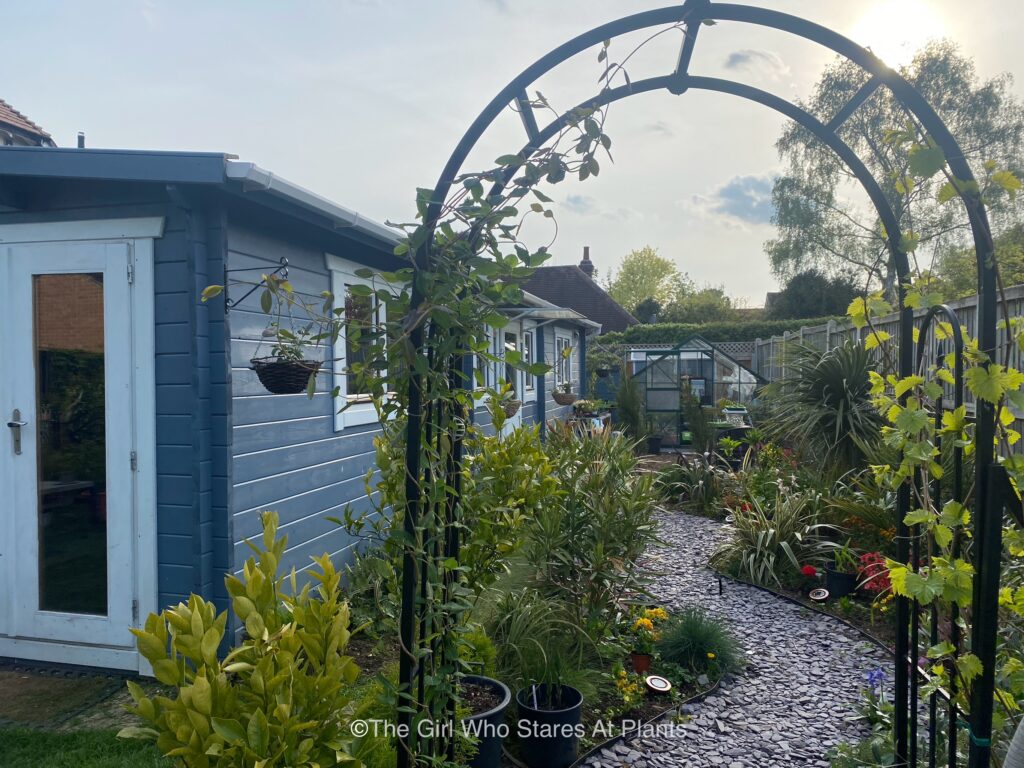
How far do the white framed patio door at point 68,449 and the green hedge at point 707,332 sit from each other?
60.2ft

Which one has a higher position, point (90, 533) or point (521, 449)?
point (521, 449)

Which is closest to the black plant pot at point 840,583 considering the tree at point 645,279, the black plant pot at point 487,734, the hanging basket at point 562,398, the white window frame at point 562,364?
the black plant pot at point 487,734

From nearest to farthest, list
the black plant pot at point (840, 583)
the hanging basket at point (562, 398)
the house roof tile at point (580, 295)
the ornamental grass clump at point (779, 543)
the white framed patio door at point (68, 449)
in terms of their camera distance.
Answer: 1. the white framed patio door at point (68, 449)
2. the black plant pot at point (840, 583)
3. the ornamental grass clump at point (779, 543)
4. the hanging basket at point (562, 398)
5. the house roof tile at point (580, 295)

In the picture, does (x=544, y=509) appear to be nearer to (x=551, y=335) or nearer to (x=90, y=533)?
(x=90, y=533)

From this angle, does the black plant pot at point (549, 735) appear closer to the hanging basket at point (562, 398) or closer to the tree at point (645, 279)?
the hanging basket at point (562, 398)

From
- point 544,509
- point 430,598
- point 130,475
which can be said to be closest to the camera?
point 430,598

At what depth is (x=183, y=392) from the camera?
3646mm

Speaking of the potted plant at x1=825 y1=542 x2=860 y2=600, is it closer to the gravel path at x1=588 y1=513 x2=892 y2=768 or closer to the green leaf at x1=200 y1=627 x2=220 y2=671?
the gravel path at x1=588 y1=513 x2=892 y2=768

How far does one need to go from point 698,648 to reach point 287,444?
273 centimetres

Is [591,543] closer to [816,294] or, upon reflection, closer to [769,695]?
[769,695]

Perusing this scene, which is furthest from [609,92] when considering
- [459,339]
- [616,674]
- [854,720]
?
[854,720]

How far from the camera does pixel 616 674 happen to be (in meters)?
3.57

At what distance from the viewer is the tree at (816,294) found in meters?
24.0

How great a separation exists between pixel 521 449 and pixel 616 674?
4.17ft
